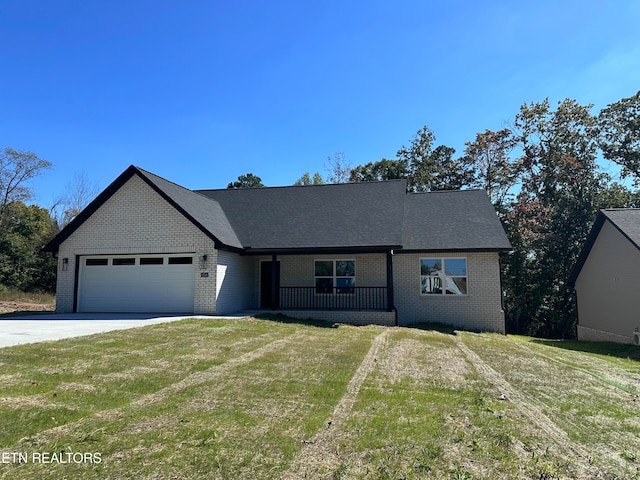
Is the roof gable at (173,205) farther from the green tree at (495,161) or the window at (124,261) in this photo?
the green tree at (495,161)

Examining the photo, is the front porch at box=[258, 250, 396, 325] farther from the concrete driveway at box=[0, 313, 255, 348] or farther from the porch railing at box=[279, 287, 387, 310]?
the concrete driveway at box=[0, 313, 255, 348]

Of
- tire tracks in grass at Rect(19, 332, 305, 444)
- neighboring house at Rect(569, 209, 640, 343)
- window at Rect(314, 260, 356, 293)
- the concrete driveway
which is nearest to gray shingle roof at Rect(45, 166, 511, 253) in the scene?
window at Rect(314, 260, 356, 293)

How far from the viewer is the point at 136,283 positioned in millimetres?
16047

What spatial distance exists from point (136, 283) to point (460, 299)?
40.7 ft

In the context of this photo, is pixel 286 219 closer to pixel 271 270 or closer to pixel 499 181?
pixel 271 270

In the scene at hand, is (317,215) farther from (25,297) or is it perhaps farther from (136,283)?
(25,297)

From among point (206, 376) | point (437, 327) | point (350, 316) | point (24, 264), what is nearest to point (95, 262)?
point (350, 316)

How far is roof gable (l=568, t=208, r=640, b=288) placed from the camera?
15.6 metres

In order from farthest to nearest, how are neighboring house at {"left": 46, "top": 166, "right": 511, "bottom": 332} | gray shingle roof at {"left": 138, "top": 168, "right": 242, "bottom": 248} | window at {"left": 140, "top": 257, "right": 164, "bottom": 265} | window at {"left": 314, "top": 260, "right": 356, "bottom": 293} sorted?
window at {"left": 314, "top": 260, "right": 356, "bottom": 293} → window at {"left": 140, "top": 257, "right": 164, "bottom": 265} → gray shingle roof at {"left": 138, "top": 168, "right": 242, "bottom": 248} → neighboring house at {"left": 46, "top": 166, "right": 511, "bottom": 332}

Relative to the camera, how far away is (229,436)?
4230mm

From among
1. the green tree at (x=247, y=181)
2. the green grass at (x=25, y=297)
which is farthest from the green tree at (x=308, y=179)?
the green grass at (x=25, y=297)

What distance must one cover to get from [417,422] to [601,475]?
1.73m

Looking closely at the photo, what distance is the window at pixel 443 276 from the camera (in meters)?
16.2

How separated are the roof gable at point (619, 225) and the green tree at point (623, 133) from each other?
12.0m
